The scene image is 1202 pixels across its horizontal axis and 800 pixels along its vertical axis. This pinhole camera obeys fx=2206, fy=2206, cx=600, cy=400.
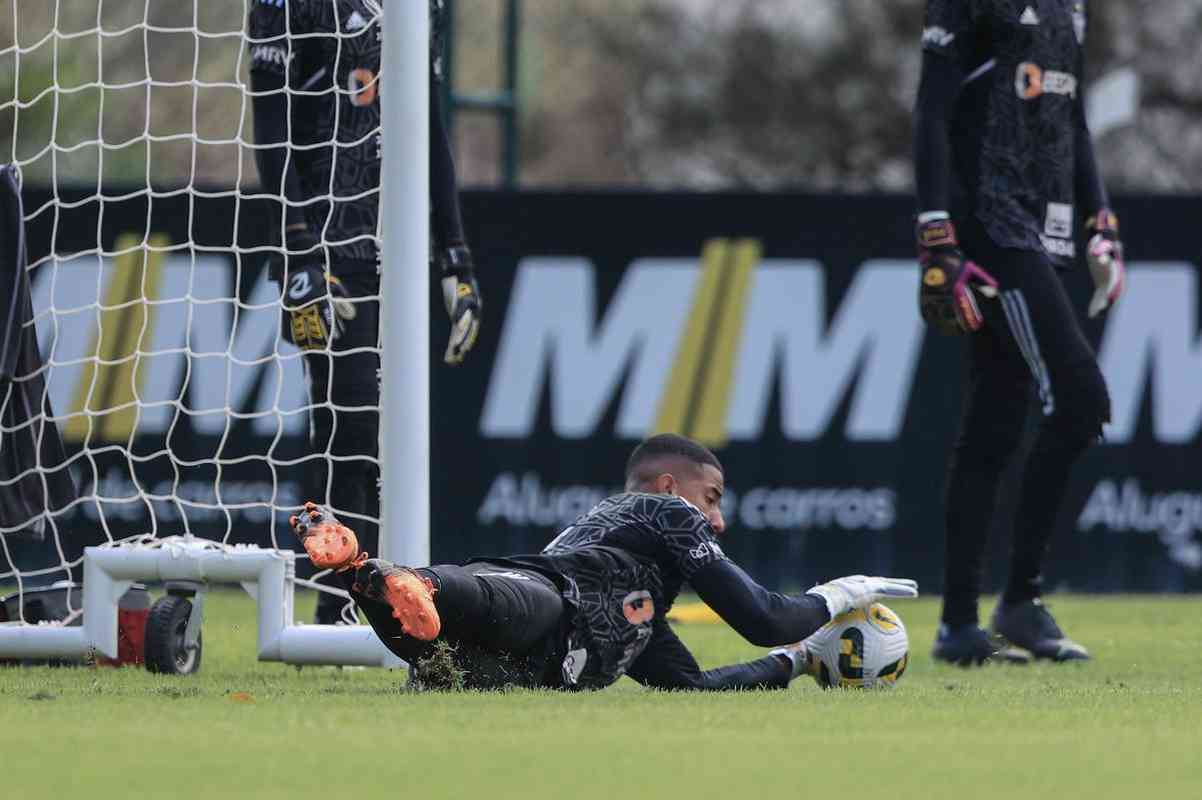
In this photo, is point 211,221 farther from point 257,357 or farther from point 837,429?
point 837,429

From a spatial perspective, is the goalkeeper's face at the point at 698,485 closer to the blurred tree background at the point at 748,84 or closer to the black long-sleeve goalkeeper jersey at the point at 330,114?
the black long-sleeve goalkeeper jersey at the point at 330,114

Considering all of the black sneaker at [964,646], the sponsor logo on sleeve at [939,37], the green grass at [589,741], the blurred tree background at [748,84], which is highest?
the blurred tree background at [748,84]

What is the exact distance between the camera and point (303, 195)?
20.7 ft

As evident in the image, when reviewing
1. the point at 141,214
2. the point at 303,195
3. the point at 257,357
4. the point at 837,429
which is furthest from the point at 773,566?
the point at 303,195

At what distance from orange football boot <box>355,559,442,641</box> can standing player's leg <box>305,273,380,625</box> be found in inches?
67.8

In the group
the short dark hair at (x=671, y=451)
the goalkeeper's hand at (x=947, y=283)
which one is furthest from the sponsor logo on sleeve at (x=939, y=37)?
the short dark hair at (x=671, y=451)

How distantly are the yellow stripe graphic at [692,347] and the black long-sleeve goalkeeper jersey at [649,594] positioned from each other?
5.18m

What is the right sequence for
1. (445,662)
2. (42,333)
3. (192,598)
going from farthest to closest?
(42,333), (192,598), (445,662)

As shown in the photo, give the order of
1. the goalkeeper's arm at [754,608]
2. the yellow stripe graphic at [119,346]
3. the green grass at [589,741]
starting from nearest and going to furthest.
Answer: the green grass at [589,741], the goalkeeper's arm at [754,608], the yellow stripe graphic at [119,346]

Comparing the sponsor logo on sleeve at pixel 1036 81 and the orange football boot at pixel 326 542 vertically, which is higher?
the sponsor logo on sleeve at pixel 1036 81

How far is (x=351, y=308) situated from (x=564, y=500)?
4067mm

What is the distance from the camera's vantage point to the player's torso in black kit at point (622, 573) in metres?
4.81

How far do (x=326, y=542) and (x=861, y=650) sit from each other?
4.58 feet

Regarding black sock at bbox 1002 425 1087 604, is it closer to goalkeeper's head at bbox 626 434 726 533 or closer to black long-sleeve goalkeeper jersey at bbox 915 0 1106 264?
black long-sleeve goalkeeper jersey at bbox 915 0 1106 264
